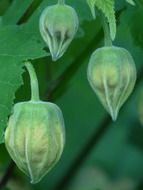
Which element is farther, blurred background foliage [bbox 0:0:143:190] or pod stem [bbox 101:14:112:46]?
blurred background foliage [bbox 0:0:143:190]

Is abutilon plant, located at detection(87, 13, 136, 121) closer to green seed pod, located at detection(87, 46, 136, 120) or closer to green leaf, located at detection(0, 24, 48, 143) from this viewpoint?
green seed pod, located at detection(87, 46, 136, 120)

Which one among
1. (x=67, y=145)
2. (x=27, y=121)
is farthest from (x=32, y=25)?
(x=67, y=145)

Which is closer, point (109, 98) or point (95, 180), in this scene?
point (109, 98)

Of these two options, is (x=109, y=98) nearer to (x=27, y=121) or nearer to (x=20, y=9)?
(x=27, y=121)

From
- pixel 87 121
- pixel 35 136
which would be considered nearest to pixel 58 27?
pixel 35 136

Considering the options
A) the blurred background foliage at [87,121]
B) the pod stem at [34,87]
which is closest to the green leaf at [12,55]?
the pod stem at [34,87]

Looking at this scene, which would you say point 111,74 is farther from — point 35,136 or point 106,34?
point 35,136

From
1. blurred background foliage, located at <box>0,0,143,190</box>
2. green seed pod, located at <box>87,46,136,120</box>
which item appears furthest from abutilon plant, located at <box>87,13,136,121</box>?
blurred background foliage, located at <box>0,0,143,190</box>

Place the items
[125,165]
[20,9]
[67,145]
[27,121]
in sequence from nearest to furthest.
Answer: [27,121] < [20,9] < [67,145] < [125,165]
